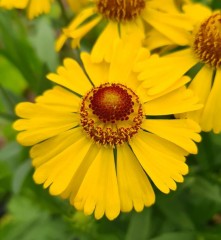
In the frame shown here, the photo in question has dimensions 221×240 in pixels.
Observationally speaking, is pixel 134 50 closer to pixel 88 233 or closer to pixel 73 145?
pixel 73 145

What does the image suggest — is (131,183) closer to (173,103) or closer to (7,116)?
(173,103)

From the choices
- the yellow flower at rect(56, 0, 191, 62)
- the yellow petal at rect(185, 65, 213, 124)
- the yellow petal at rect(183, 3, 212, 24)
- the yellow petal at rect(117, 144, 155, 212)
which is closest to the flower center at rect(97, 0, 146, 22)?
the yellow flower at rect(56, 0, 191, 62)

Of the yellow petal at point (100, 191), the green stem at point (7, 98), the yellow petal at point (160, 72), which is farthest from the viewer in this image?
the green stem at point (7, 98)

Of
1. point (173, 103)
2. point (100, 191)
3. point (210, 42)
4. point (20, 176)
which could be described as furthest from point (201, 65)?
point (20, 176)

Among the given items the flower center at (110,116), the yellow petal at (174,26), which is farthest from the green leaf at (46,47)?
the flower center at (110,116)

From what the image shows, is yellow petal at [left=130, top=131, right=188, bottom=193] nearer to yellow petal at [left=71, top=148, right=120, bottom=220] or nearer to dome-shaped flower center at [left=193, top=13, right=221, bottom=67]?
yellow petal at [left=71, top=148, right=120, bottom=220]

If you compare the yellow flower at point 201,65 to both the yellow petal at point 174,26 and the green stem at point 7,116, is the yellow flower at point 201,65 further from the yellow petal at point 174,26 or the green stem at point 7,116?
the green stem at point 7,116
